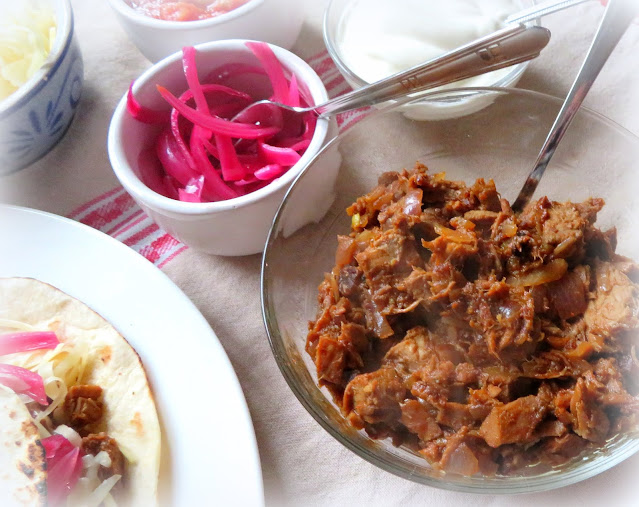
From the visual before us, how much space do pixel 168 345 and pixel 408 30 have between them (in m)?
1.41

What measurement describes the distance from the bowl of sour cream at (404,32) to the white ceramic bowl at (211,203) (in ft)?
0.98

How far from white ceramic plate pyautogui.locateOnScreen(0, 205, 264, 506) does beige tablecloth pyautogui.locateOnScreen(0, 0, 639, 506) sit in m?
0.13

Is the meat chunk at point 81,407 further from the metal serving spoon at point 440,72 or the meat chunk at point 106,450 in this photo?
the metal serving spoon at point 440,72

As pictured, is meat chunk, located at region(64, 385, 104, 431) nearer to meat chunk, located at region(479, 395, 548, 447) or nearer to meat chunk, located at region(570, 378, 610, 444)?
meat chunk, located at region(479, 395, 548, 447)

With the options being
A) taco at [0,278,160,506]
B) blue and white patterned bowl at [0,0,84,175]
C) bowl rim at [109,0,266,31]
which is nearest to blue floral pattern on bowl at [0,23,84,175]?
blue and white patterned bowl at [0,0,84,175]

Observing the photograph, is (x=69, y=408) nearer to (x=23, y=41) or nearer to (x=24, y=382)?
(x=24, y=382)

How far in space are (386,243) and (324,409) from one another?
438mm

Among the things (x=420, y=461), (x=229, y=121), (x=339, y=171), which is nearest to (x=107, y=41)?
(x=229, y=121)

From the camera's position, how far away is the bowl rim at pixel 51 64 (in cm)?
194

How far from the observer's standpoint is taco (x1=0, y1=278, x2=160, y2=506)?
163 cm

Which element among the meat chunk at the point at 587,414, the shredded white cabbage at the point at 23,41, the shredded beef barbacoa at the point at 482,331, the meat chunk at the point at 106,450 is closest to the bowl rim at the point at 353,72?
the shredded beef barbacoa at the point at 482,331

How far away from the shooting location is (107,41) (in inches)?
105

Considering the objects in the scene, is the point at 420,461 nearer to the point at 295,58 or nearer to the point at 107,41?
the point at 295,58

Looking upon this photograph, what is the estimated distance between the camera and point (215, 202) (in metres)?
1.79
